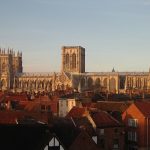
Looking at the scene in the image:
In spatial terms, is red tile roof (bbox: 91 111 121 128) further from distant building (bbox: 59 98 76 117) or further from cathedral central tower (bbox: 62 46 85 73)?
cathedral central tower (bbox: 62 46 85 73)

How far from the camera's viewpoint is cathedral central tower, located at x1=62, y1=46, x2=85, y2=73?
626 ft

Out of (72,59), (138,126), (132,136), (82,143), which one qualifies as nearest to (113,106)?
(132,136)

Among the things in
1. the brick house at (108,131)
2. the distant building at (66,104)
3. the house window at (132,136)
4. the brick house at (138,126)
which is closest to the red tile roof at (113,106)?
the brick house at (138,126)

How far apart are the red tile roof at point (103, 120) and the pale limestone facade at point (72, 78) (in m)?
124

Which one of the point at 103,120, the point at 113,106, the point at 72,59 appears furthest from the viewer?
the point at 72,59

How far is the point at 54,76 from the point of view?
597 feet

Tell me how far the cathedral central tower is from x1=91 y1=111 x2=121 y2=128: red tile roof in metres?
146

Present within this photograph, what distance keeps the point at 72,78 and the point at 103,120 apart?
131841 millimetres

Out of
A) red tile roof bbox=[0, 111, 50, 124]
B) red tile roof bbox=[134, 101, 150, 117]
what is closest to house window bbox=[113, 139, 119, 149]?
red tile roof bbox=[134, 101, 150, 117]

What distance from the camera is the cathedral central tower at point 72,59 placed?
19075 cm

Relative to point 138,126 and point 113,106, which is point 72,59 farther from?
point 138,126

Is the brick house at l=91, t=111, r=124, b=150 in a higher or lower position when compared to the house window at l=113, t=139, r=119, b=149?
higher

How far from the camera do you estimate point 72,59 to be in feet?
627

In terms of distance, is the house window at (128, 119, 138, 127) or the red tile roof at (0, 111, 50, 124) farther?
the house window at (128, 119, 138, 127)
